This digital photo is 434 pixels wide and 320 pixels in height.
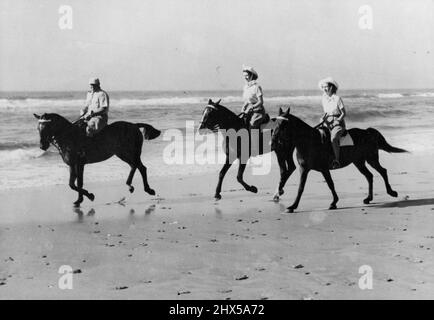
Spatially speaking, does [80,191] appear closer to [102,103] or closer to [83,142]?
[83,142]

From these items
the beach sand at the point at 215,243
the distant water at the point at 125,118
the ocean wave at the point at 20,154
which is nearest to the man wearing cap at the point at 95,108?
the beach sand at the point at 215,243

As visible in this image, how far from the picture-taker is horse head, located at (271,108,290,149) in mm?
10328

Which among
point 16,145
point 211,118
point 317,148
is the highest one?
point 211,118

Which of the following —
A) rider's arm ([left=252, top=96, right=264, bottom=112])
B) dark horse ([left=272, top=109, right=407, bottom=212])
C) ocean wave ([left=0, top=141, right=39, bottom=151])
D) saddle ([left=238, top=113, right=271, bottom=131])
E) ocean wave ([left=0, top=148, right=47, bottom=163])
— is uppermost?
rider's arm ([left=252, top=96, right=264, bottom=112])

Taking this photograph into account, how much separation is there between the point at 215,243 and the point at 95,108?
14.9 feet

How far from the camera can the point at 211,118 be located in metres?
11.5

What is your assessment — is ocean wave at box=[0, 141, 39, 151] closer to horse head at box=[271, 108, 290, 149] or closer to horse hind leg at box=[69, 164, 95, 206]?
horse hind leg at box=[69, 164, 95, 206]

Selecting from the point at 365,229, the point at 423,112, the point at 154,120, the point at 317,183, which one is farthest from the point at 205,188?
the point at 423,112

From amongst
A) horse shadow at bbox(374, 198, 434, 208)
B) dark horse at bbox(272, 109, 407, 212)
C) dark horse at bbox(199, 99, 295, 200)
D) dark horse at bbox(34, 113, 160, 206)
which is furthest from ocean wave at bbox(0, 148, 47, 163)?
horse shadow at bbox(374, 198, 434, 208)

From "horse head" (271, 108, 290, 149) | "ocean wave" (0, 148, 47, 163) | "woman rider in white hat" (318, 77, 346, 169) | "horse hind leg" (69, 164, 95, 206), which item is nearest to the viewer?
"horse head" (271, 108, 290, 149)

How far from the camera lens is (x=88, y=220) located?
10.1m

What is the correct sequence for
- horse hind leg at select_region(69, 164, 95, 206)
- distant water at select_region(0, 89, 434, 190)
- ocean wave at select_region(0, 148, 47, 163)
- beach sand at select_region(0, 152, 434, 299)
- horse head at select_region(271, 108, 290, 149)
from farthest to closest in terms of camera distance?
ocean wave at select_region(0, 148, 47, 163) → distant water at select_region(0, 89, 434, 190) → horse hind leg at select_region(69, 164, 95, 206) → horse head at select_region(271, 108, 290, 149) → beach sand at select_region(0, 152, 434, 299)

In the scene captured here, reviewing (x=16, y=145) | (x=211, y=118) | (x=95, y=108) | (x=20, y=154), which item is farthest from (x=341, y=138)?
(x=16, y=145)
